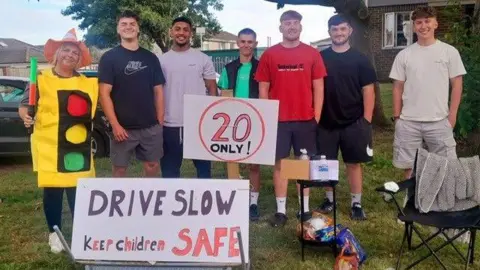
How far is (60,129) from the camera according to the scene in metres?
4.20

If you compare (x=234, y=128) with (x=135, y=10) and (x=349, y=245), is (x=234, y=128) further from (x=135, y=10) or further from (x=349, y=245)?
(x=135, y=10)

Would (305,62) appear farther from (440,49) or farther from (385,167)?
(385,167)

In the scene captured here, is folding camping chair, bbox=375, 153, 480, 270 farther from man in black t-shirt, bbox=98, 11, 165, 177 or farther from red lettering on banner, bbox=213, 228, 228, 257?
man in black t-shirt, bbox=98, 11, 165, 177

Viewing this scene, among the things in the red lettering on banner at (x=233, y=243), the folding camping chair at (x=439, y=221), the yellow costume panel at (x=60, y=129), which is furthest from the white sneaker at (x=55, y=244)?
the folding camping chair at (x=439, y=221)

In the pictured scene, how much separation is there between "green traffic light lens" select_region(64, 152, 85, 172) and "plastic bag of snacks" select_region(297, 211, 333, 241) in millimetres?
1762

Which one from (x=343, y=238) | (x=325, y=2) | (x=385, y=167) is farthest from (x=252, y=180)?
(x=325, y=2)

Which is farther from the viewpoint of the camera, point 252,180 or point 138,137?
point 252,180

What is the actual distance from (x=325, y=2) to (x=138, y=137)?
6205mm

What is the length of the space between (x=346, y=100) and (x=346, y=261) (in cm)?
153

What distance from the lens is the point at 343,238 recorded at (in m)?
4.15

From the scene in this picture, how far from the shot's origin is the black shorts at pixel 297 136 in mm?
4801

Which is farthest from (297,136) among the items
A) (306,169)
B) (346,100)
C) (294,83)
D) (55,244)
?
(55,244)

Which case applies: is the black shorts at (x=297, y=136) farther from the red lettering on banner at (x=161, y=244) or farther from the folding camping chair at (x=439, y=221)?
the red lettering on banner at (x=161, y=244)

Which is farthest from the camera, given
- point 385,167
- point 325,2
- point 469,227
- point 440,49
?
point 325,2
